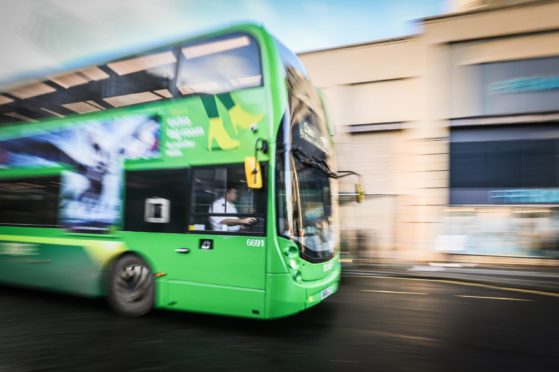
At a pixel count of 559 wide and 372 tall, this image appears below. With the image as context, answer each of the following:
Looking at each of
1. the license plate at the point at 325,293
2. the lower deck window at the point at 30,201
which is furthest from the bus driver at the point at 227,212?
the lower deck window at the point at 30,201

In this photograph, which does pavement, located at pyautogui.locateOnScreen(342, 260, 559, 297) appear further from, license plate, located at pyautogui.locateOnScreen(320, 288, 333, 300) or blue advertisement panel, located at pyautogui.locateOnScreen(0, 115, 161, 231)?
blue advertisement panel, located at pyautogui.locateOnScreen(0, 115, 161, 231)

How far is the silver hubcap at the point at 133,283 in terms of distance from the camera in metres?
5.69

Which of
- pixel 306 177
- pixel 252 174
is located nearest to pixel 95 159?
pixel 252 174

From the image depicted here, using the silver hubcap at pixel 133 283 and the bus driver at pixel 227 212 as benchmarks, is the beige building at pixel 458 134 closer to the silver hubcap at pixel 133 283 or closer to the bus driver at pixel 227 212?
the silver hubcap at pixel 133 283

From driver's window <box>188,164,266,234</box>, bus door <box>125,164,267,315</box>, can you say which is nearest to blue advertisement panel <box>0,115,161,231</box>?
bus door <box>125,164,267,315</box>

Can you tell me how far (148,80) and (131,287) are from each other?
286 cm

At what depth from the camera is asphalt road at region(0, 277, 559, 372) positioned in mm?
4160

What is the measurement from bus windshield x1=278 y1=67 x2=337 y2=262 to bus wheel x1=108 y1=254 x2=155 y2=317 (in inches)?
83.1

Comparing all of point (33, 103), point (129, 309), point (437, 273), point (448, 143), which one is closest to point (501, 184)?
point (448, 143)

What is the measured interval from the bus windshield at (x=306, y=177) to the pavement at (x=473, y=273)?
191 inches

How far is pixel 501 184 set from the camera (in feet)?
40.3

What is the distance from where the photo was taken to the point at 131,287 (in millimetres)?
5809

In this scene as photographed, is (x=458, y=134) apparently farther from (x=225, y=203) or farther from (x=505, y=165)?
(x=225, y=203)

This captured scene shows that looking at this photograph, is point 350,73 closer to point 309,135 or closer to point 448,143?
point 448,143
